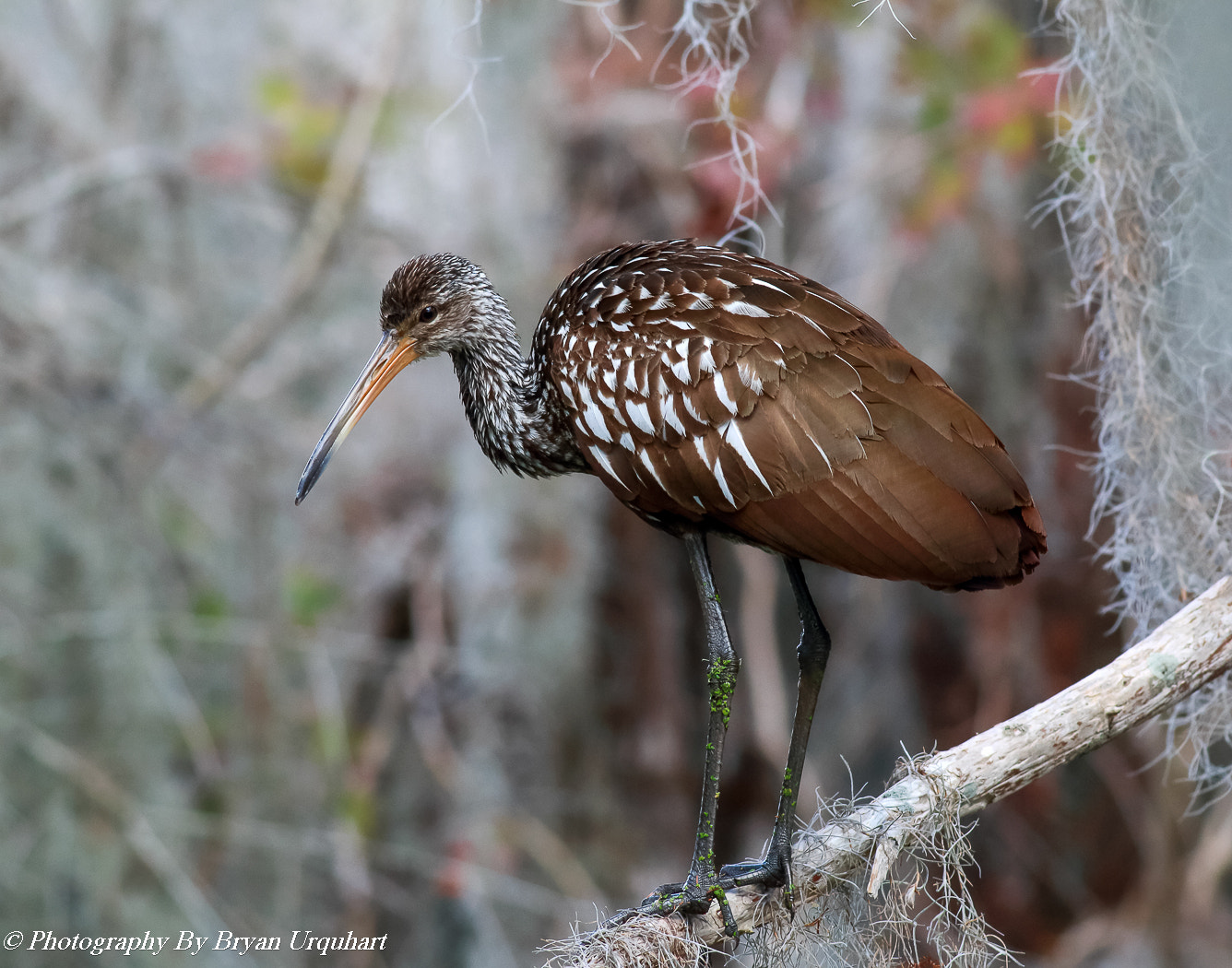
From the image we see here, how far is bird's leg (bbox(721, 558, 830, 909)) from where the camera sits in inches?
88.4

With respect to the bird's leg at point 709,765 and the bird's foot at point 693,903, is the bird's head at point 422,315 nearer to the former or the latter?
the bird's leg at point 709,765

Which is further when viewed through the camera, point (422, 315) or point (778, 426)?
point (422, 315)

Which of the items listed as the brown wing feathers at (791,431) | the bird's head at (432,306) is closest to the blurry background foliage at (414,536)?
the bird's head at (432,306)

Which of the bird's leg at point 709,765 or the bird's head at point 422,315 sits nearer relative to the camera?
the bird's leg at point 709,765

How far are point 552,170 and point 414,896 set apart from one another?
2.96 m

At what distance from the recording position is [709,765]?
2215 mm

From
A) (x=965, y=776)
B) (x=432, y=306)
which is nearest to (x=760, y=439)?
(x=965, y=776)

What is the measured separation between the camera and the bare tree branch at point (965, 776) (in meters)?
2.14

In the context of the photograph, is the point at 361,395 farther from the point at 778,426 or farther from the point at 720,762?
the point at 720,762

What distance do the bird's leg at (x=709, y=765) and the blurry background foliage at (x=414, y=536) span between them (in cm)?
230

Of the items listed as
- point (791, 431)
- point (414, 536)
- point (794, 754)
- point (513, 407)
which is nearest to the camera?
point (791, 431)

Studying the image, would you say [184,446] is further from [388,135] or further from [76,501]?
[388,135]

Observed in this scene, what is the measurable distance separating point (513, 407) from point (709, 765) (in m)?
0.83

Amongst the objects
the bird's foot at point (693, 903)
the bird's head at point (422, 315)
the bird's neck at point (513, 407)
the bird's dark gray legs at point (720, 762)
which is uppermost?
the bird's head at point (422, 315)
